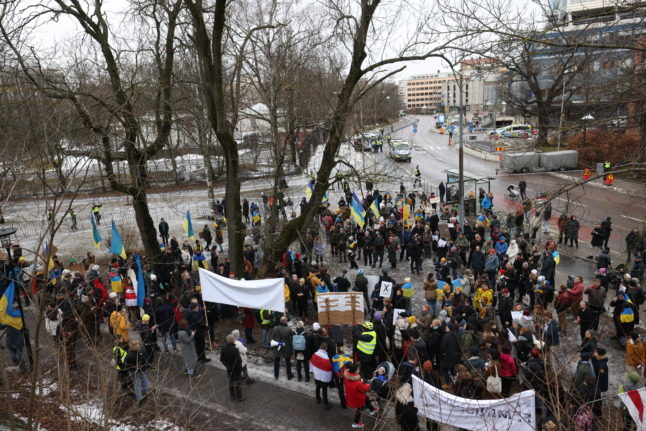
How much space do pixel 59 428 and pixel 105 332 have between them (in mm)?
5613

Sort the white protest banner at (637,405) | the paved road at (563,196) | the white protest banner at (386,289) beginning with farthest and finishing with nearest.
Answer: the paved road at (563,196), the white protest banner at (386,289), the white protest banner at (637,405)

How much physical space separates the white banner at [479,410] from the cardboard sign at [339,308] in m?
3.62

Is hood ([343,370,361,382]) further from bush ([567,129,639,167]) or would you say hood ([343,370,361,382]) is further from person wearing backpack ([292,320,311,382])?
bush ([567,129,639,167])

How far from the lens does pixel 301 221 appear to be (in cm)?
1441

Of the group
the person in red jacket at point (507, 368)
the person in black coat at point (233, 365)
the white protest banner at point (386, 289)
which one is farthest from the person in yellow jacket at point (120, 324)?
the person in red jacket at point (507, 368)

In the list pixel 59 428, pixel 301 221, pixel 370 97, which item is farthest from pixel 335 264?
pixel 370 97

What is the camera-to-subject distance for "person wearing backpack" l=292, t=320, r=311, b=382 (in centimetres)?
1013

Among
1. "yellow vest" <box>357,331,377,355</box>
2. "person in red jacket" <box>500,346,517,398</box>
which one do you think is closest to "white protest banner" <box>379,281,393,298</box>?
"yellow vest" <box>357,331,377,355</box>

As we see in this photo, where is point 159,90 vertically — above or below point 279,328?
above

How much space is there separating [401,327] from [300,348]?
6.96 feet

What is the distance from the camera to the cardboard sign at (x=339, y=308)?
37.7 feet

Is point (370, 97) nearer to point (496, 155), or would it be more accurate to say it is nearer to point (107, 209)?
point (496, 155)

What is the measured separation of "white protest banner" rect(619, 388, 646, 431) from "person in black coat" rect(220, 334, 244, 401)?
640cm

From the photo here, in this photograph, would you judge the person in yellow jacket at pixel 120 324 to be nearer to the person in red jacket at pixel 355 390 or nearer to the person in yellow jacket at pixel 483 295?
the person in red jacket at pixel 355 390
